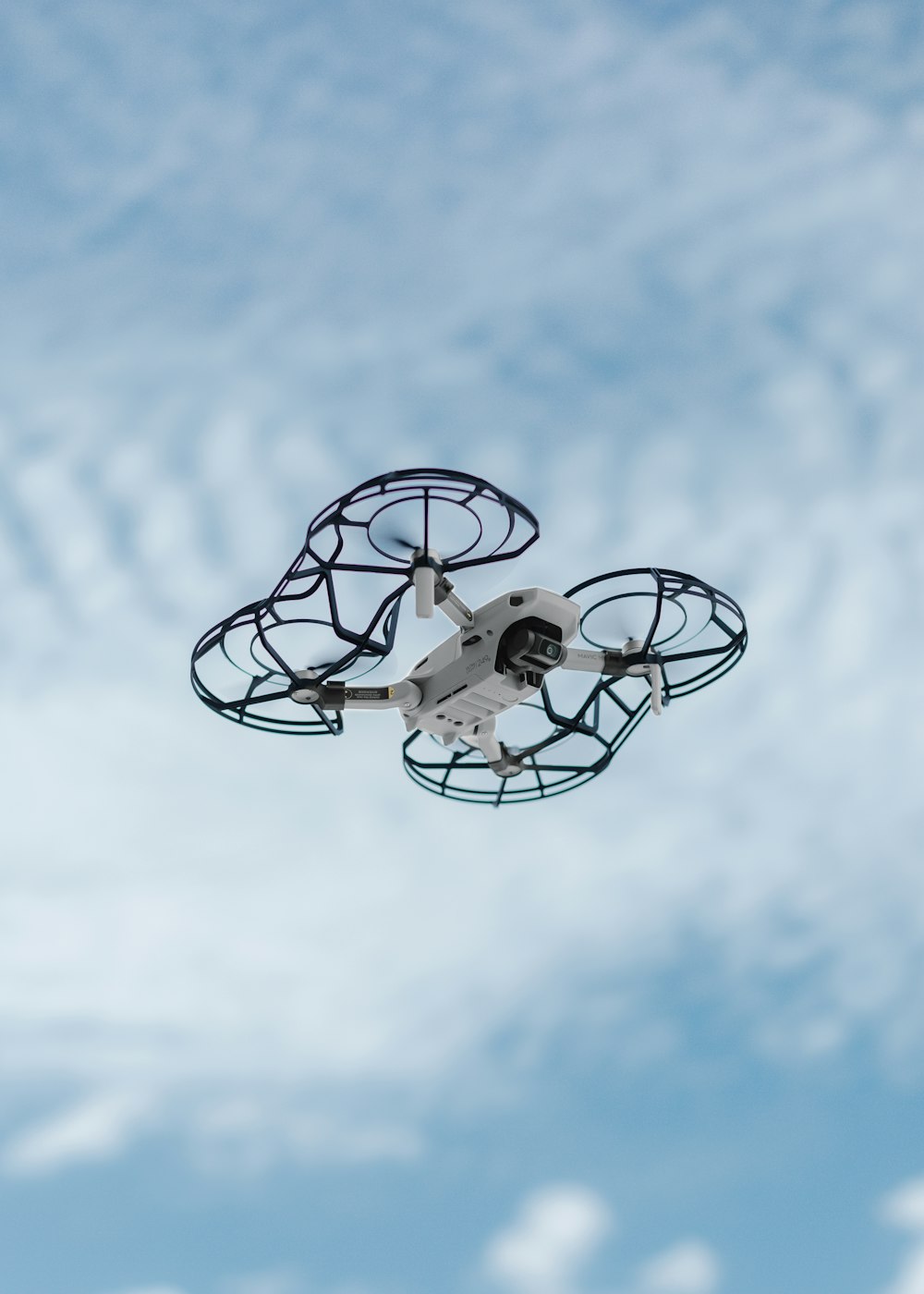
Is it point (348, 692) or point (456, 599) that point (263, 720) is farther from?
point (456, 599)

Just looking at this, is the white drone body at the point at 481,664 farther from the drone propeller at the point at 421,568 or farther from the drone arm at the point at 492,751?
the drone arm at the point at 492,751

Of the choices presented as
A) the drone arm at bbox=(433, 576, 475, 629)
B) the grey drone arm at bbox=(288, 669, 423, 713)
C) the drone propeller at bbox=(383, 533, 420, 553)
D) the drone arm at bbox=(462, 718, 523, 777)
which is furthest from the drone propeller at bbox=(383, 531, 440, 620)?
the drone arm at bbox=(462, 718, 523, 777)

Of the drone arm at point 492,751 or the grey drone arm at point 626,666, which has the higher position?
the drone arm at point 492,751

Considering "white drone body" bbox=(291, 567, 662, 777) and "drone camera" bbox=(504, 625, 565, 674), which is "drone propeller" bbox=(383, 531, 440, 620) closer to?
"white drone body" bbox=(291, 567, 662, 777)

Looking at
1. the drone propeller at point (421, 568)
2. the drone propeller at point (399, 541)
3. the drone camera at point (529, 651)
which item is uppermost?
the drone propeller at point (399, 541)

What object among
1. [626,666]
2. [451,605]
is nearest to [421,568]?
[451,605]

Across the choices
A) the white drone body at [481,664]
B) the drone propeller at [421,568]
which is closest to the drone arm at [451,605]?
the white drone body at [481,664]

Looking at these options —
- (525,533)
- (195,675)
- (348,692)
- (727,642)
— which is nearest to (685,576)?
(727,642)
